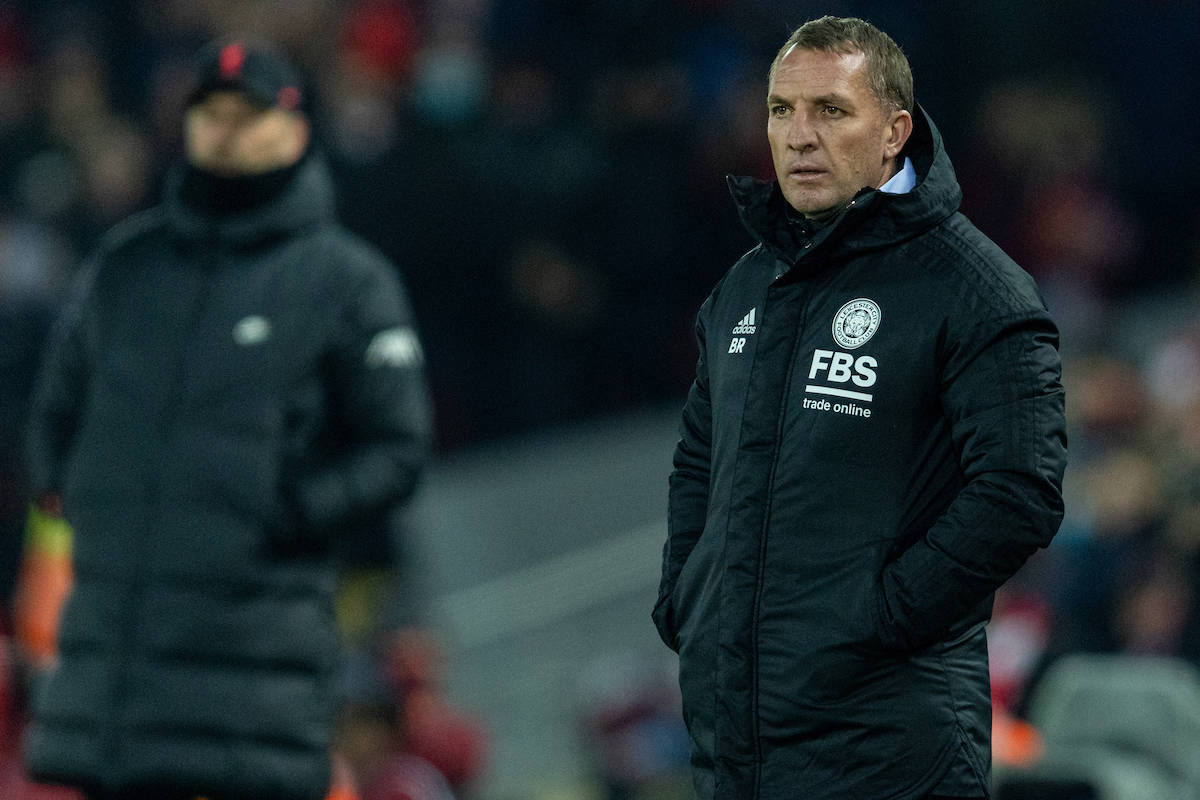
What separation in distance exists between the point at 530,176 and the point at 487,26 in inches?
52.7

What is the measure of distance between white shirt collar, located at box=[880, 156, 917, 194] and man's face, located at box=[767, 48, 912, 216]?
23mm

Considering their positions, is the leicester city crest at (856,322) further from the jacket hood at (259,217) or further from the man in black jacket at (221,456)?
the jacket hood at (259,217)

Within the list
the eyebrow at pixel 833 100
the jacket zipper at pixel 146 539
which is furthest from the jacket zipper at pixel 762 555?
the jacket zipper at pixel 146 539

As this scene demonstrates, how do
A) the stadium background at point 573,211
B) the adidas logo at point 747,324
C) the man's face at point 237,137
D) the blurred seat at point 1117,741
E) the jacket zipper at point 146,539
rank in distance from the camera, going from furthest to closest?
the stadium background at point 573,211
the blurred seat at point 1117,741
the man's face at point 237,137
the jacket zipper at point 146,539
the adidas logo at point 747,324

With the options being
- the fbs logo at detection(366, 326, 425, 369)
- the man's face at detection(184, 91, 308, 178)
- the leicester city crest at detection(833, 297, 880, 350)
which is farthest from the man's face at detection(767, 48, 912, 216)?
the man's face at detection(184, 91, 308, 178)

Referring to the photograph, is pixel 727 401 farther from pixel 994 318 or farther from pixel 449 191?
pixel 449 191

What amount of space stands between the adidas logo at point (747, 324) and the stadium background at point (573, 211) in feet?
17.5

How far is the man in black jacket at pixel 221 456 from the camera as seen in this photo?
405cm

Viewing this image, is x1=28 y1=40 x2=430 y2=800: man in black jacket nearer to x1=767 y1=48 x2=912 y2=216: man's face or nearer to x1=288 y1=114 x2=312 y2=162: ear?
x1=288 y1=114 x2=312 y2=162: ear

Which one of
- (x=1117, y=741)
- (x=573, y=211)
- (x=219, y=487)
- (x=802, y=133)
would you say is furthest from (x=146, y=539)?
(x=573, y=211)

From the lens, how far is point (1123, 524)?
6949 millimetres

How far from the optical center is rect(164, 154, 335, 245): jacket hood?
4.25 meters

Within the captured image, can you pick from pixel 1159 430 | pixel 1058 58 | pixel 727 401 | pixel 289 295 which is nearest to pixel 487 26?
pixel 1058 58

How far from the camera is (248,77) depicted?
4242mm
